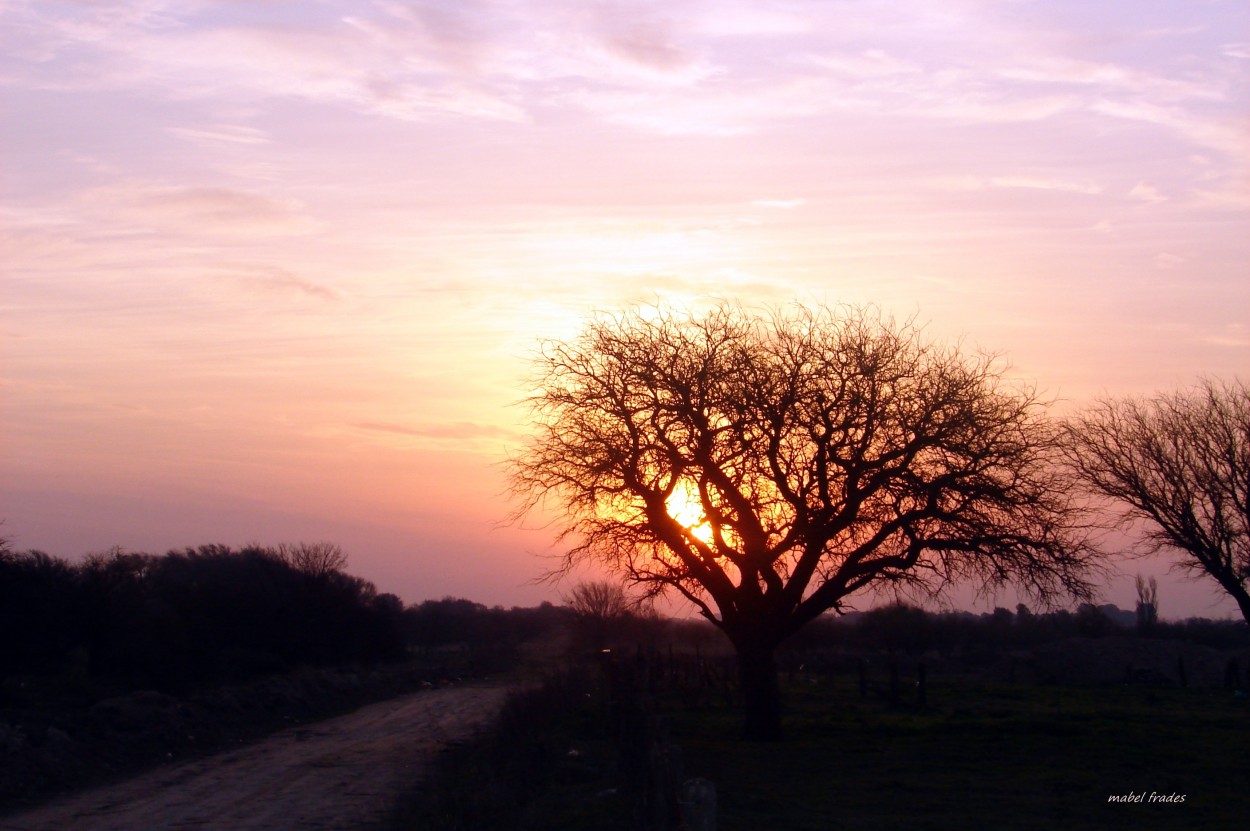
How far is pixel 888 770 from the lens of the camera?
1780cm

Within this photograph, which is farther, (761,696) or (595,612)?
(595,612)

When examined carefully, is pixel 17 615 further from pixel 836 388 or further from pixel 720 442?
pixel 836 388

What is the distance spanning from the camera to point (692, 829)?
8430 mm

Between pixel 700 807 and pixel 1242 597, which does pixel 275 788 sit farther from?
pixel 1242 597

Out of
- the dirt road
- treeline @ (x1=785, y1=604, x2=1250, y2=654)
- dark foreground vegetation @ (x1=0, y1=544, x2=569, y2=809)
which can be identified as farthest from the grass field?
treeline @ (x1=785, y1=604, x2=1250, y2=654)

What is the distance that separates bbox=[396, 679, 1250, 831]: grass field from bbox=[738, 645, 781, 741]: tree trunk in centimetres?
42

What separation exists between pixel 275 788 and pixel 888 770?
31.1ft

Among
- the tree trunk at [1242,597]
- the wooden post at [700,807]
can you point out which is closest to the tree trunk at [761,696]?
the wooden post at [700,807]

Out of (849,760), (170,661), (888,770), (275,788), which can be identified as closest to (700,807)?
(275,788)

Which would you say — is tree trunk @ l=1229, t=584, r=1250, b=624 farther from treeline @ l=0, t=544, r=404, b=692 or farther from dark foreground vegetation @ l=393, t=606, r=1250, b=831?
treeline @ l=0, t=544, r=404, b=692

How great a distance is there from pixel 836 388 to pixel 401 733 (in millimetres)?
12089

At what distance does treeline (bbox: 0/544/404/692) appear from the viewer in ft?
92.1

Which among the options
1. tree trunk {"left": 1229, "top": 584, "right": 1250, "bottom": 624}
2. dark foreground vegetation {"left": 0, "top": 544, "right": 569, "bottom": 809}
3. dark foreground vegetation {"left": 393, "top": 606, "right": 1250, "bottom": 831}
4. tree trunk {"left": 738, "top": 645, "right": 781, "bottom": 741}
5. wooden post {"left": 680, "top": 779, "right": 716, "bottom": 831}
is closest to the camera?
wooden post {"left": 680, "top": 779, "right": 716, "bottom": 831}

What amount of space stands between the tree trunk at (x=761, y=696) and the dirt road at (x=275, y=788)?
6080 millimetres
